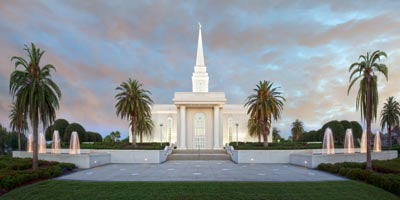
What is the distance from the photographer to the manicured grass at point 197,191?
12.4 m

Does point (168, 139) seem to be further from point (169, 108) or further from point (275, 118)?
point (275, 118)

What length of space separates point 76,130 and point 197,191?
36371mm

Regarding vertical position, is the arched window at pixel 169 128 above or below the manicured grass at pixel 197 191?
above

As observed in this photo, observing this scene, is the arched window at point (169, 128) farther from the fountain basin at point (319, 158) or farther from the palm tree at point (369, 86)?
the palm tree at point (369, 86)

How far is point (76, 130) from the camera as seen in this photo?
45.7 metres

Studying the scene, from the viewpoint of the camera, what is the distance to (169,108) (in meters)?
53.1

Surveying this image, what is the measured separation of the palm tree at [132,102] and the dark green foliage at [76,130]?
1269 cm

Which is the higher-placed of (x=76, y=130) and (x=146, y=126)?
(x=146, y=126)

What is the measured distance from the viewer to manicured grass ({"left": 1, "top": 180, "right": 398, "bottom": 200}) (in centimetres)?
1245

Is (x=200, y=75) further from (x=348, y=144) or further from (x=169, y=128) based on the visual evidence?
(x=348, y=144)

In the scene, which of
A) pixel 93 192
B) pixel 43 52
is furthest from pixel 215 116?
pixel 93 192

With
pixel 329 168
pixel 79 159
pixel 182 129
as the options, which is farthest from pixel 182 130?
pixel 329 168

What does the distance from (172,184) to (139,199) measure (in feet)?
7.11

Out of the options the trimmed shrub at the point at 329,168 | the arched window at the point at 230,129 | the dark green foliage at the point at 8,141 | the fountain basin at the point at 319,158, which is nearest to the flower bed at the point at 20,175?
the trimmed shrub at the point at 329,168
